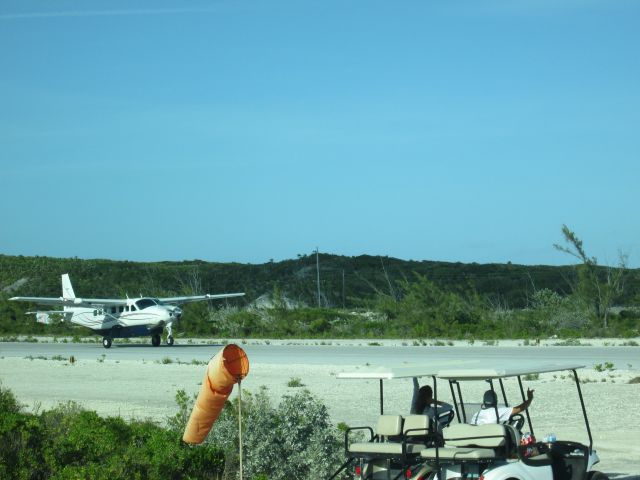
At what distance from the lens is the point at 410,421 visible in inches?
339

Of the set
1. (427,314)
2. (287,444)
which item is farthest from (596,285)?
(287,444)

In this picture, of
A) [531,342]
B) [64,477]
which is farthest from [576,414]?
[531,342]

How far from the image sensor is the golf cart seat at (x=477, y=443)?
26.6 feet

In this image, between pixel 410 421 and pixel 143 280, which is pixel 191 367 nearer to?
pixel 410 421

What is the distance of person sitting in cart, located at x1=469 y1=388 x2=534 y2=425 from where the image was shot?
351 inches

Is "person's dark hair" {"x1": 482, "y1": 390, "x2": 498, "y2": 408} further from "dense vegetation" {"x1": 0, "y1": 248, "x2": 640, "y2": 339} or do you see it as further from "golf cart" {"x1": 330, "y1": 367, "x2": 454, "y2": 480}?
"dense vegetation" {"x1": 0, "y1": 248, "x2": 640, "y2": 339}

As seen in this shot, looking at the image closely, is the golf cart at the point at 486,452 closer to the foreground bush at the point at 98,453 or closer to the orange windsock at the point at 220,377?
the orange windsock at the point at 220,377

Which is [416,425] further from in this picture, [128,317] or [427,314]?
[427,314]

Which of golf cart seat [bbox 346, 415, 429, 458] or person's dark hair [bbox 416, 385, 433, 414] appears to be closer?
golf cart seat [bbox 346, 415, 429, 458]

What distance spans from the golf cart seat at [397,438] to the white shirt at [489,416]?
27.6 inches

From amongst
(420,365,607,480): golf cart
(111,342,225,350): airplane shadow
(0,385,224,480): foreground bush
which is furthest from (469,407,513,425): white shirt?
(111,342,225,350): airplane shadow

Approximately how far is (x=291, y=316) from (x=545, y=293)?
48.8 feet

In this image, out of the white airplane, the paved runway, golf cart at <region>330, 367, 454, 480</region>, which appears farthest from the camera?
the white airplane

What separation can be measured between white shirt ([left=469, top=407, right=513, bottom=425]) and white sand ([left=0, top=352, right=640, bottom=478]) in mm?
2846
